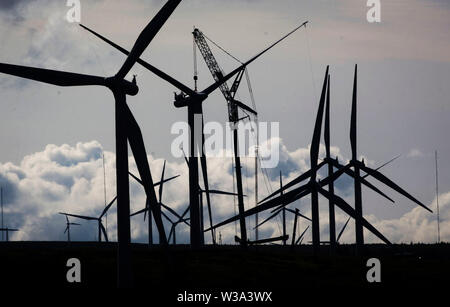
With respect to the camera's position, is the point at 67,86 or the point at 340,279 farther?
the point at 340,279

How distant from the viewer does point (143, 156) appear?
9394 cm

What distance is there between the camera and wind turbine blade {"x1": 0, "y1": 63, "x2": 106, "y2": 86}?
90000 mm

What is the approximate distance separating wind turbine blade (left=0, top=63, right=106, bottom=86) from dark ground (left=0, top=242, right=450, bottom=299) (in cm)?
2628

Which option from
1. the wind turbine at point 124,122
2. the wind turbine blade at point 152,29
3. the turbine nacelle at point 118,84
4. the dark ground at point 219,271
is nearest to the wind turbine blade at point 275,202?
the dark ground at point 219,271

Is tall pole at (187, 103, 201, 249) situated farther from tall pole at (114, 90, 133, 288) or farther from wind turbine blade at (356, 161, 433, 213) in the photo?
tall pole at (114, 90, 133, 288)

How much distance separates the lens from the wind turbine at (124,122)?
297 ft

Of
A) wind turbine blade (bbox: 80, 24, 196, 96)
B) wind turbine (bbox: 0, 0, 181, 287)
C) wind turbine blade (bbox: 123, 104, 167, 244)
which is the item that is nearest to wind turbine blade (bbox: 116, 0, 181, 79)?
wind turbine (bbox: 0, 0, 181, 287)

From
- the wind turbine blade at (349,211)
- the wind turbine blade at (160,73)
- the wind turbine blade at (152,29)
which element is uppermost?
the wind turbine blade at (160,73)

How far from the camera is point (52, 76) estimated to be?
93500 millimetres

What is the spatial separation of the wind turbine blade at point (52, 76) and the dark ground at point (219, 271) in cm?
2628

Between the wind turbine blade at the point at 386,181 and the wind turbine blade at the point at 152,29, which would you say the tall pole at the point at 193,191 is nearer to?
the wind turbine blade at the point at 386,181
